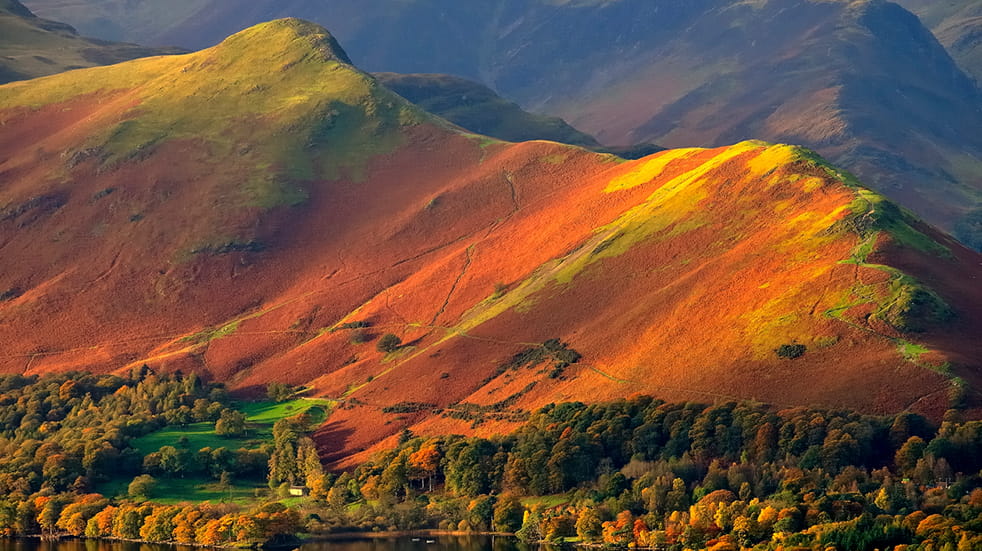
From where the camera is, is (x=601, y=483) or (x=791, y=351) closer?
(x=601, y=483)

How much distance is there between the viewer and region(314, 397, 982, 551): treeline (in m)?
143

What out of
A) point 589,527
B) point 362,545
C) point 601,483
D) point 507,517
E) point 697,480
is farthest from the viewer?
point 601,483

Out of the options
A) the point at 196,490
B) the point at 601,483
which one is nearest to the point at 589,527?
the point at 601,483

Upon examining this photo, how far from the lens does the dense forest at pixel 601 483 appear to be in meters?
144

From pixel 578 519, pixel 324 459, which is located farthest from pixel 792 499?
pixel 324 459

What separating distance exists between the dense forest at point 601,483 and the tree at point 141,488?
0.16 m

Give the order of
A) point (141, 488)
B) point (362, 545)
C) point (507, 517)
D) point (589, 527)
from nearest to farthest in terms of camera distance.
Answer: point (589, 527) → point (362, 545) → point (507, 517) → point (141, 488)

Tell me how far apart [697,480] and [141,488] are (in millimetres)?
67797

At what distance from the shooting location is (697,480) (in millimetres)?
160125

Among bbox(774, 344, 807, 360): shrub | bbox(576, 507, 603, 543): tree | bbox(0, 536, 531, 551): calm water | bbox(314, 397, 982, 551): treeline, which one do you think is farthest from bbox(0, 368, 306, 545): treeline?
bbox(774, 344, 807, 360): shrub

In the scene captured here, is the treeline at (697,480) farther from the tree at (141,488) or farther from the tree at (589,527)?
the tree at (141,488)

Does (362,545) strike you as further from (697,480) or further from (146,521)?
(697,480)

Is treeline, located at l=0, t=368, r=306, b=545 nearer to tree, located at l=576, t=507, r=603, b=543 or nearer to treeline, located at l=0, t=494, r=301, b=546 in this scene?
treeline, located at l=0, t=494, r=301, b=546

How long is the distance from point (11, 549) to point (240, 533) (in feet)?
82.8
